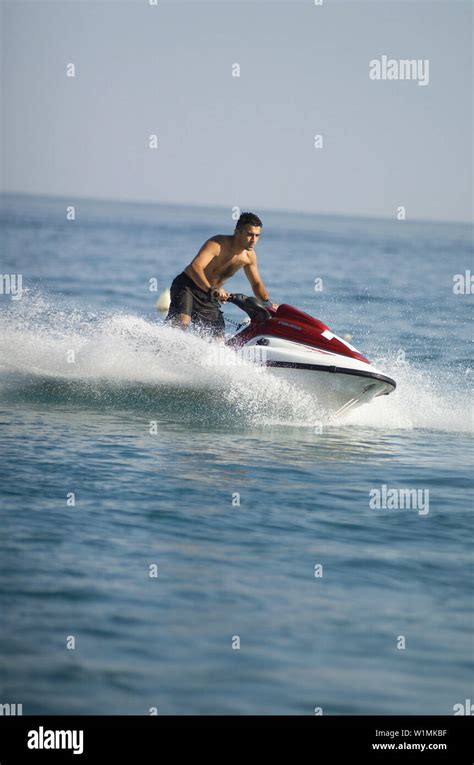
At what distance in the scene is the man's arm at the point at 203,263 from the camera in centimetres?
1016

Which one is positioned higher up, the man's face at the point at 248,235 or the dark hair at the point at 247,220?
the dark hair at the point at 247,220

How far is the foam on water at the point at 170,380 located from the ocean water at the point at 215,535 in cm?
2

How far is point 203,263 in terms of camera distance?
401 inches

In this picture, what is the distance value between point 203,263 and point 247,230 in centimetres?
55

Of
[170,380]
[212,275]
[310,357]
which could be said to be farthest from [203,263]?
[310,357]

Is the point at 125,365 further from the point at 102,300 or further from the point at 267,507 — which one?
the point at 102,300

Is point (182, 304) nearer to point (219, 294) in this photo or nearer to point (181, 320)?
point (181, 320)

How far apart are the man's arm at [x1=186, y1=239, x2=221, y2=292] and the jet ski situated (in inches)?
17.7

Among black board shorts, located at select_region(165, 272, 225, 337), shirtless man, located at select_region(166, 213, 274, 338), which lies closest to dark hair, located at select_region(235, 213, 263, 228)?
shirtless man, located at select_region(166, 213, 274, 338)

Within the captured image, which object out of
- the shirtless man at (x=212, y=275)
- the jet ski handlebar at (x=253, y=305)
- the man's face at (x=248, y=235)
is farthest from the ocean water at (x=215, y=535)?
the man's face at (x=248, y=235)

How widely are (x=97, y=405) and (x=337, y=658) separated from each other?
599 centimetres

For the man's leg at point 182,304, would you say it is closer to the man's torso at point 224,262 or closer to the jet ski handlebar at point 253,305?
the man's torso at point 224,262

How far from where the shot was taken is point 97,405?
11.0m
